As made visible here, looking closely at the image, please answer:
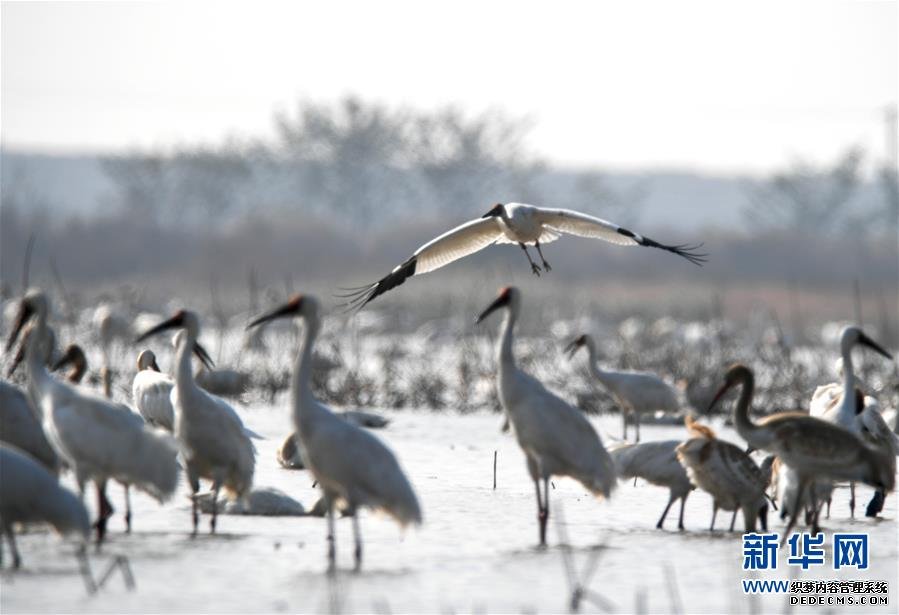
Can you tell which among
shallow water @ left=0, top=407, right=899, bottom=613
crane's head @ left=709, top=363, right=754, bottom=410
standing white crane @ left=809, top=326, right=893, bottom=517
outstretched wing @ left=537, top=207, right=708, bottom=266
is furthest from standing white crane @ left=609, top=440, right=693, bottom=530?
outstretched wing @ left=537, top=207, right=708, bottom=266

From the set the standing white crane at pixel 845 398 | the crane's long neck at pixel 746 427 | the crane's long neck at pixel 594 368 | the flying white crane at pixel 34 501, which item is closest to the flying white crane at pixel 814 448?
the crane's long neck at pixel 746 427

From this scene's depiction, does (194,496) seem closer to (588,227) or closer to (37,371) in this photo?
(37,371)

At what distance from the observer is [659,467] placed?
8422 millimetres

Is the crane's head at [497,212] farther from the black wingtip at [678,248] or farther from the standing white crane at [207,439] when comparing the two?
the standing white crane at [207,439]

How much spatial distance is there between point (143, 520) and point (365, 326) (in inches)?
769

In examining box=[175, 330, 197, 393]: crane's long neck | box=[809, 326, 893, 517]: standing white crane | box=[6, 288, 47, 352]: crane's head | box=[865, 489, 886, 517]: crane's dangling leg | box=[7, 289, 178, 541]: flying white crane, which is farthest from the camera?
box=[865, 489, 886, 517]: crane's dangling leg

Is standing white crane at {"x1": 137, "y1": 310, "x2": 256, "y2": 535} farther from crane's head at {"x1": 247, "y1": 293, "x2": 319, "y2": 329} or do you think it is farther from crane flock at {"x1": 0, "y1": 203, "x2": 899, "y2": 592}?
crane's head at {"x1": 247, "y1": 293, "x2": 319, "y2": 329}

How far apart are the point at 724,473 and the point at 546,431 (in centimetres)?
95

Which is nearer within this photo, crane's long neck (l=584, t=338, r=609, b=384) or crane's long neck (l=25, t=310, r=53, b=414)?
crane's long neck (l=25, t=310, r=53, b=414)

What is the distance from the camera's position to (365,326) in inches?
1090

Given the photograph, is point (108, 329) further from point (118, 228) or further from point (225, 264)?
point (118, 228)

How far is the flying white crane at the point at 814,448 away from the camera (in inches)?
301

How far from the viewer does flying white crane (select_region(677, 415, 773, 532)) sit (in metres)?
7.94

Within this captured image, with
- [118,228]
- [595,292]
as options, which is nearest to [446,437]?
[595,292]
